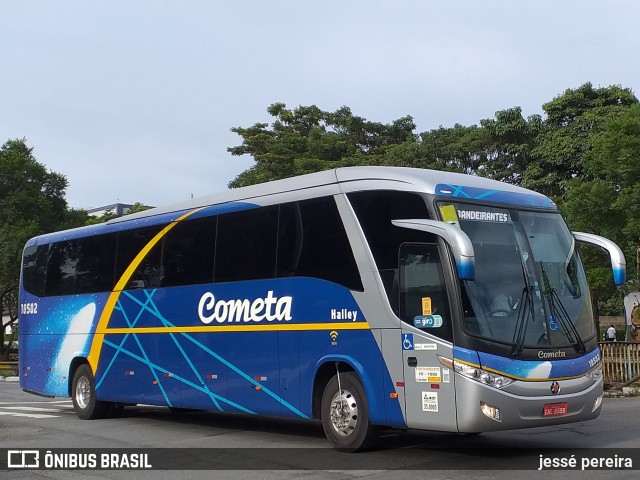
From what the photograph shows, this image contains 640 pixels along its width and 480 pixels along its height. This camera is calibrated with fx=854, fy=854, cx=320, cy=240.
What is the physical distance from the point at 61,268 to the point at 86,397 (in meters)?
2.81

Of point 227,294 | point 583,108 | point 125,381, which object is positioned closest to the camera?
point 227,294

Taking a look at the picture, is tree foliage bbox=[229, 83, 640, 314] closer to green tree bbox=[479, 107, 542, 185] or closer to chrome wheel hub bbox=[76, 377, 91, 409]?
green tree bbox=[479, 107, 542, 185]

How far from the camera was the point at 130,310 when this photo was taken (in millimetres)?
15516

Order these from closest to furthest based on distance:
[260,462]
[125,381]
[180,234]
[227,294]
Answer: [260,462] → [227,294] → [180,234] → [125,381]

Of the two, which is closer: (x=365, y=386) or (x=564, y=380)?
(x=564, y=380)

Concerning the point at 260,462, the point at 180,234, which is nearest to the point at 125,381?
the point at 180,234

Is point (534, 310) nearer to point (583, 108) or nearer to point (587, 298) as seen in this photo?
point (587, 298)

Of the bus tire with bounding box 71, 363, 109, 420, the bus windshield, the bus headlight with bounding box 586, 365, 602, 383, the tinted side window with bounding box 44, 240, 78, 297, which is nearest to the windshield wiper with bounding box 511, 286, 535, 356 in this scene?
the bus windshield

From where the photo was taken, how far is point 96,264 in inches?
658

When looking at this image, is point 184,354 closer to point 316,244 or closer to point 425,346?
point 316,244

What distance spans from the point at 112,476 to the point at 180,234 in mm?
5552

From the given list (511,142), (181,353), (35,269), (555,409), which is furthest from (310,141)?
(555,409)

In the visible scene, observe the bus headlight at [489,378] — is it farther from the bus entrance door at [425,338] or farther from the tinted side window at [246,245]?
the tinted side window at [246,245]

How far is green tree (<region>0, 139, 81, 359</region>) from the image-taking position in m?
45.2
